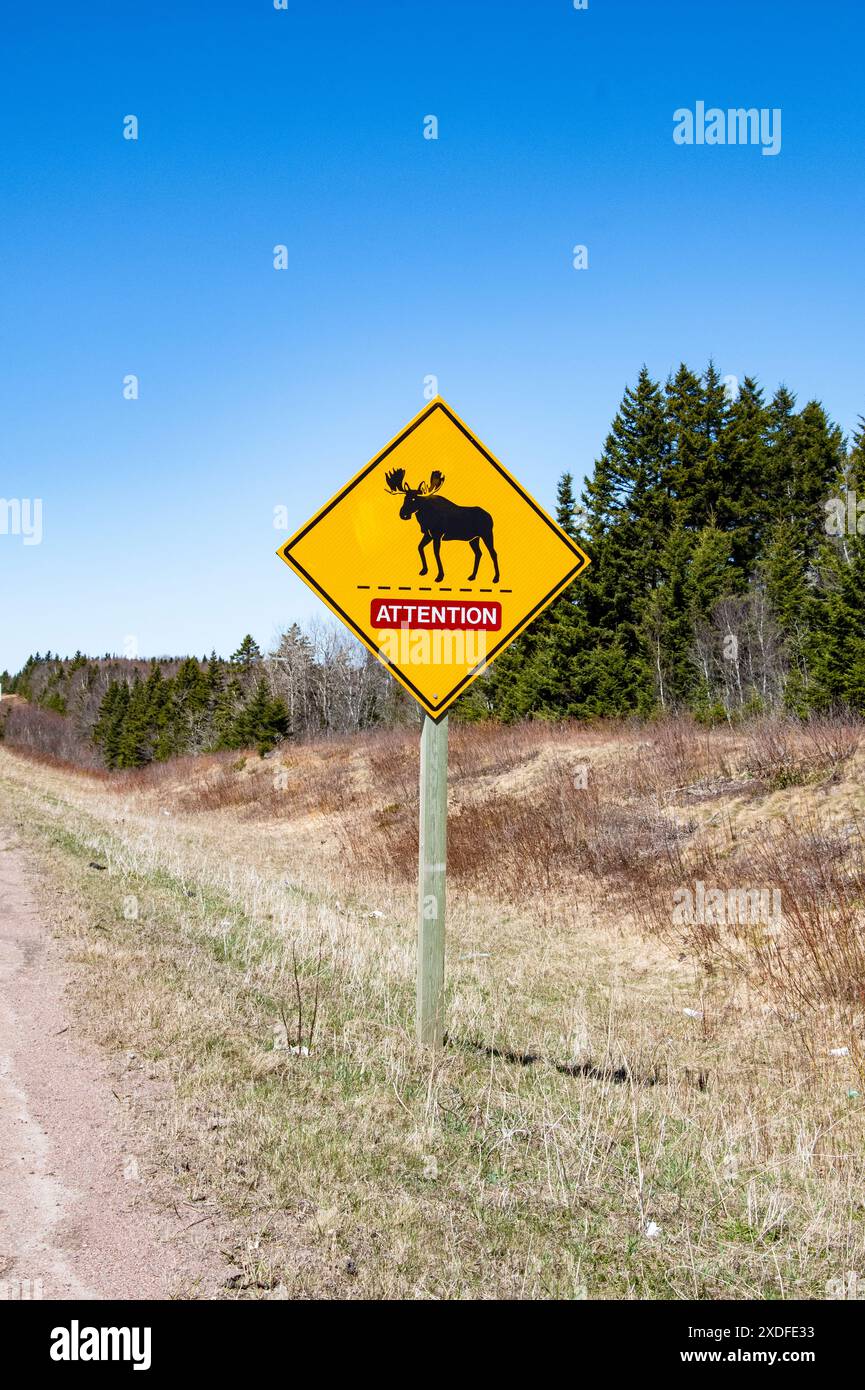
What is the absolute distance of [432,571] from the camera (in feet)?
16.6

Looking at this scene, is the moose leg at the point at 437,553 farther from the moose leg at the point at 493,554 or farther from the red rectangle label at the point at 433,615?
the moose leg at the point at 493,554

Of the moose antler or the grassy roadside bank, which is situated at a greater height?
the moose antler

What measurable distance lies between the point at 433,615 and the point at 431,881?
1.63m

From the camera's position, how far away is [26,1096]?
13.5 ft

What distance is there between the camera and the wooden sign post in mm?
5020

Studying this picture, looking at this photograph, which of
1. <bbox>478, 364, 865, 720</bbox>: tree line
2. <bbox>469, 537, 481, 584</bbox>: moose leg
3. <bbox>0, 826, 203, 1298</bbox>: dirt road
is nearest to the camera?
<bbox>0, 826, 203, 1298</bbox>: dirt road

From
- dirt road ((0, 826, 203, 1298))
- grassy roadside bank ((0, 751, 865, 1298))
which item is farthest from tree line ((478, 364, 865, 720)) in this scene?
dirt road ((0, 826, 203, 1298))

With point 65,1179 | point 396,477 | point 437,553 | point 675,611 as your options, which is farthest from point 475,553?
point 675,611

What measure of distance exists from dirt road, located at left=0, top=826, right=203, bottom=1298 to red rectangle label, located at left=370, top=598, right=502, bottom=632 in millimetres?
2945

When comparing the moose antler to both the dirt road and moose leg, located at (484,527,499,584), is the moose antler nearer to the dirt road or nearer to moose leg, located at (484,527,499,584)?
moose leg, located at (484,527,499,584)

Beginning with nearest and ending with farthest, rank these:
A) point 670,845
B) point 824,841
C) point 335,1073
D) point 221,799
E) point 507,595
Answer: point 335,1073
point 507,595
point 824,841
point 670,845
point 221,799
